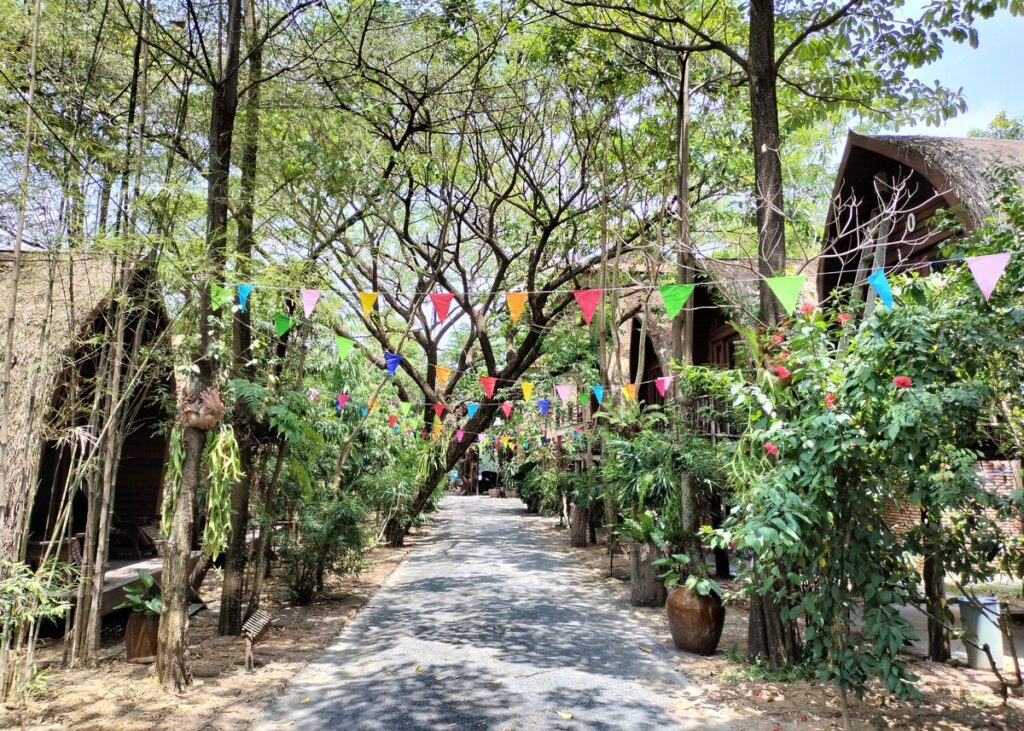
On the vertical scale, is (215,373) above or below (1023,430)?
above

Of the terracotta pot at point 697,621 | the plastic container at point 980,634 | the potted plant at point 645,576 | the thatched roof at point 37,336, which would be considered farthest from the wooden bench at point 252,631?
the plastic container at point 980,634

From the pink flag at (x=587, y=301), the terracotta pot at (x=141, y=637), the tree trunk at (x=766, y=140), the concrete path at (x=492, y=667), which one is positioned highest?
the tree trunk at (x=766, y=140)

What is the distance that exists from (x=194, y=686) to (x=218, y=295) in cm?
323

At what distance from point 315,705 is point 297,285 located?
12.9 feet

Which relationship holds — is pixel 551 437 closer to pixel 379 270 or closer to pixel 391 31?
pixel 379 270

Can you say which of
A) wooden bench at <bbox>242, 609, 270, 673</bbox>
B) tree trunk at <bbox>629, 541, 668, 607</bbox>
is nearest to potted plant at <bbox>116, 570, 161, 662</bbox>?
wooden bench at <bbox>242, 609, 270, 673</bbox>

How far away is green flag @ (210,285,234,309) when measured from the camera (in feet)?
18.4

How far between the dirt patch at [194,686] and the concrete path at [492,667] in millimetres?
234

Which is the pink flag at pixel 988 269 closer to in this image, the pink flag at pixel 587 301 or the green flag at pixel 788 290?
the green flag at pixel 788 290

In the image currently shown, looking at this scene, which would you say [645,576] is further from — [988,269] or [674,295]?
[988,269]

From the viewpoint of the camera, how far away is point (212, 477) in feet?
18.9

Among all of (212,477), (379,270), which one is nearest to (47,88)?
(212,477)

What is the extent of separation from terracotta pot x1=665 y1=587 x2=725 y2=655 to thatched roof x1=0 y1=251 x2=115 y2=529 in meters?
5.81

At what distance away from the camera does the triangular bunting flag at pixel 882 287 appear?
4.59 meters
